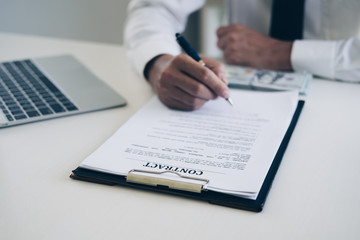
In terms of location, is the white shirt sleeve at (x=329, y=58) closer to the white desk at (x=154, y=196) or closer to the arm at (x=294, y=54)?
the arm at (x=294, y=54)

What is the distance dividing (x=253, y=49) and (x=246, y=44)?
0.03m

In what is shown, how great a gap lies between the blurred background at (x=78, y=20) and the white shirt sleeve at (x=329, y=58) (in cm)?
131

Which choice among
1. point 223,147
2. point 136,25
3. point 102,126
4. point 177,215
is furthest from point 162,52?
point 177,215

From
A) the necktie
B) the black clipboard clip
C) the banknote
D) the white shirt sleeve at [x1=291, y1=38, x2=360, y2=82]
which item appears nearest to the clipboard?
the black clipboard clip

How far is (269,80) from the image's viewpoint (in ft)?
3.22

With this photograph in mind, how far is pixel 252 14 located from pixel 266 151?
31.3 inches

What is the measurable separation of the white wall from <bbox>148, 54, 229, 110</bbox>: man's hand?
5.27 ft

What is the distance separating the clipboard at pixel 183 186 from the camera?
21.8 inches

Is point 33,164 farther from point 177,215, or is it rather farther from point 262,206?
point 262,206

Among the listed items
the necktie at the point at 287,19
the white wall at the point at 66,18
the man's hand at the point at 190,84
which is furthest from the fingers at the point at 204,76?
the white wall at the point at 66,18

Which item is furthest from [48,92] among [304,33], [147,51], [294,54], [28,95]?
[304,33]

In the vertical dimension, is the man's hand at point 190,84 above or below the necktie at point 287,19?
below

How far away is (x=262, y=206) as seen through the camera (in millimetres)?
545

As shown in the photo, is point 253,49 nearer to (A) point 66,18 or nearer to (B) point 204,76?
(B) point 204,76
